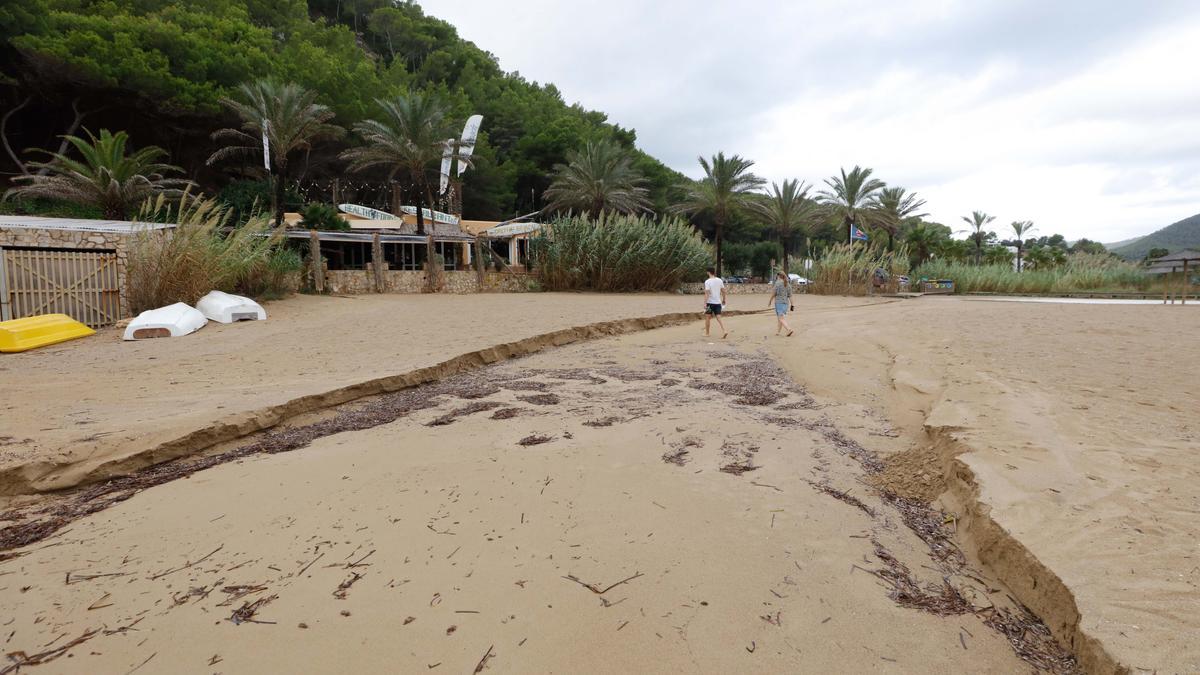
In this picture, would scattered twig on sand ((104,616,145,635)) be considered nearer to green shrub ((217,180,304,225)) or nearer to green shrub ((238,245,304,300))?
green shrub ((238,245,304,300))

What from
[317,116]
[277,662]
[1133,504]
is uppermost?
[317,116]

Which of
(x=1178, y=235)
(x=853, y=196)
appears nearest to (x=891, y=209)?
(x=853, y=196)

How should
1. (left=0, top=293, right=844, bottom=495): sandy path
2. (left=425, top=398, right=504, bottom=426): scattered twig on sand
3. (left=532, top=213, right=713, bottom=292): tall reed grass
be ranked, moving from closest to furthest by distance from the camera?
→ (left=0, top=293, right=844, bottom=495): sandy path < (left=425, top=398, right=504, bottom=426): scattered twig on sand < (left=532, top=213, right=713, bottom=292): tall reed grass

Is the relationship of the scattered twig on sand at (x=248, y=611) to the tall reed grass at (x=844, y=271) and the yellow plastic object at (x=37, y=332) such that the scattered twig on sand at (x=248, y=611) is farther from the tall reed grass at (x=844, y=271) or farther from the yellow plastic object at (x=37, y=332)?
the tall reed grass at (x=844, y=271)

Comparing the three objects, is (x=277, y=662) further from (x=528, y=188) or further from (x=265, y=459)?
(x=528, y=188)

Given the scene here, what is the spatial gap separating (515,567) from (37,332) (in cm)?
1108

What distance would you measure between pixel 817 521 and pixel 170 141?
38292 millimetres

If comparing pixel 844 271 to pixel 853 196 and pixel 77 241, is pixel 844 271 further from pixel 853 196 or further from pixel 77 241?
pixel 77 241

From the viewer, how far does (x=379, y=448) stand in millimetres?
4176

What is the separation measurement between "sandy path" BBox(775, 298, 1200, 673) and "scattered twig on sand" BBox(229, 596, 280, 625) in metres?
3.00

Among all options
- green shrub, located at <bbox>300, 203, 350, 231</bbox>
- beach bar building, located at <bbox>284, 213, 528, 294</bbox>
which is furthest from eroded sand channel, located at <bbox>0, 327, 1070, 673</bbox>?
green shrub, located at <bbox>300, 203, 350, 231</bbox>

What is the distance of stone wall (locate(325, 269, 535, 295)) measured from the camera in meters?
19.0

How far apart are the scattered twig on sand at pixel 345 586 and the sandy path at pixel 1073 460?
8.96 ft

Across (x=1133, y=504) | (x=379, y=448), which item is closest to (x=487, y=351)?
(x=379, y=448)
